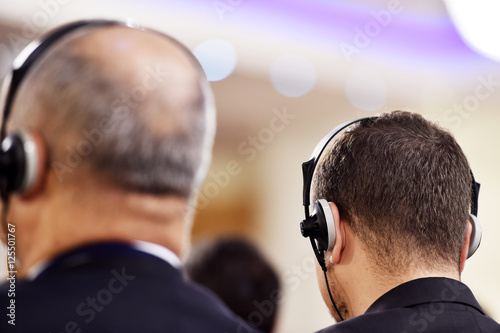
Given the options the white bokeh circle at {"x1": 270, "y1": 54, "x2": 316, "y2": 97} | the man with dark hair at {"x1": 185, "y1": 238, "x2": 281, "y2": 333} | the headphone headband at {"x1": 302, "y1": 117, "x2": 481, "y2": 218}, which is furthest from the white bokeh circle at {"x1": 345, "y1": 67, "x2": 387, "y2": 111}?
the headphone headband at {"x1": 302, "y1": 117, "x2": 481, "y2": 218}

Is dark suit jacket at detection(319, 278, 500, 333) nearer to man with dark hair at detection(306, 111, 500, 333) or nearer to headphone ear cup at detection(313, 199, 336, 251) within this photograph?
man with dark hair at detection(306, 111, 500, 333)

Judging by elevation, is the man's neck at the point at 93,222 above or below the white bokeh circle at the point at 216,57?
above

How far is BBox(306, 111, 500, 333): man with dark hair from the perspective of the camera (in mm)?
889

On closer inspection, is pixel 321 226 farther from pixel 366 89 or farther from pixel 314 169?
pixel 366 89

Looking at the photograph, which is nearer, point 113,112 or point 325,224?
point 113,112

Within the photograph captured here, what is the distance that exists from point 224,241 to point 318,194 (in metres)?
0.41

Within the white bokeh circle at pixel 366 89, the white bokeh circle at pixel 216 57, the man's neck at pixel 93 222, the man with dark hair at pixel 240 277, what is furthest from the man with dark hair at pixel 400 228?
the white bokeh circle at pixel 366 89

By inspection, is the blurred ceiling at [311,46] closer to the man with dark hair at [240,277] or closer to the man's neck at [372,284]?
the man with dark hair at [240,277]

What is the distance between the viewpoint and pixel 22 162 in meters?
0.53

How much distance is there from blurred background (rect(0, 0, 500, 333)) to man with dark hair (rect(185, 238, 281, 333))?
2.26m

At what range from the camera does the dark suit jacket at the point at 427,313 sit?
87 cm

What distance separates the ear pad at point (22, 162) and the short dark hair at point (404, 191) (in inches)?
22.3

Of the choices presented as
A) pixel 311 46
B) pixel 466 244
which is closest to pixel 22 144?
pixel 466 244

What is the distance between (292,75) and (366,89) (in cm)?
67
